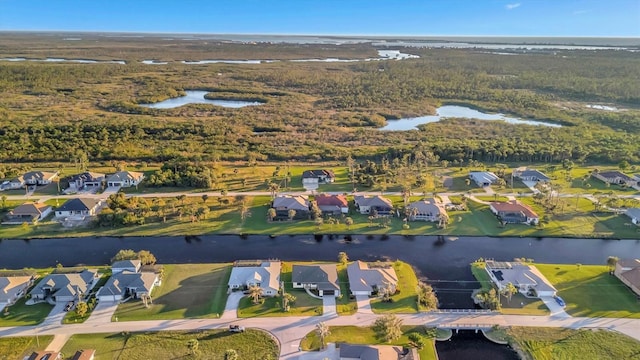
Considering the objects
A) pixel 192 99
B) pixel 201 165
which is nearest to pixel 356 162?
pixel 201 165

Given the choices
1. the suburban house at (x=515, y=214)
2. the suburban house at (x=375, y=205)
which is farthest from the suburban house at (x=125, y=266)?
the suburban house at (x=515, y=214)

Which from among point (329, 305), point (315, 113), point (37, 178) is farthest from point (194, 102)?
point (329, 305)

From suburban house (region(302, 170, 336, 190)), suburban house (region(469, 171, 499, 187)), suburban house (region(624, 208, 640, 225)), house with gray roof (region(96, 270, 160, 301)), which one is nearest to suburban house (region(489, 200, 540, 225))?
suburban house (region(469, 171, 499, 187))

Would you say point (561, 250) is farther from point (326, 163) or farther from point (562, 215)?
point (326, 163)

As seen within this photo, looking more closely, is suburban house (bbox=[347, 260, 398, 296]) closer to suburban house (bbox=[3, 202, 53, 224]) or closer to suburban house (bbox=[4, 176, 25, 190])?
suburban house (bbox=[3, 202, 53, 224])

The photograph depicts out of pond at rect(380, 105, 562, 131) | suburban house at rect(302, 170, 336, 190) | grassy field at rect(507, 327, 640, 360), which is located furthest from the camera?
pond at rect(380, 105, 562, 131)

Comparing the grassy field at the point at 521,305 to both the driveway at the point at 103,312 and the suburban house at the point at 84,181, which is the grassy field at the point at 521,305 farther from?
the suburban house at the point at 84,181
